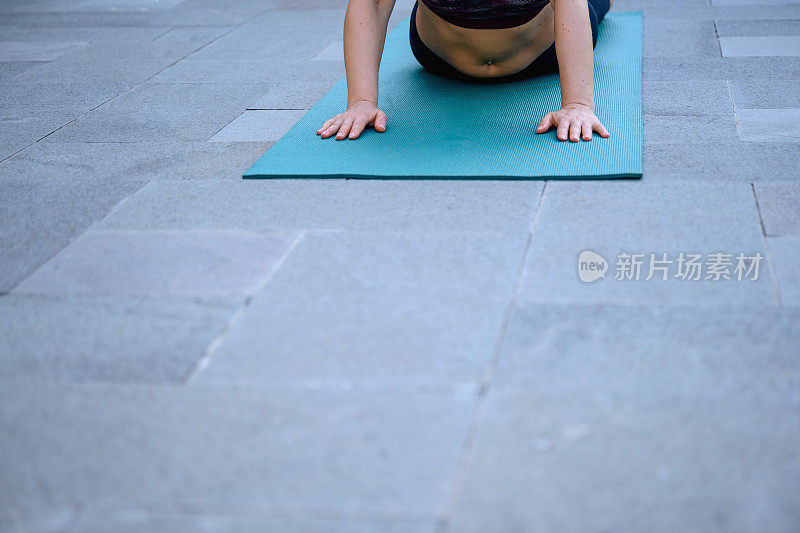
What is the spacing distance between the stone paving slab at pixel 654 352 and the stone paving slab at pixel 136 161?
1.22m

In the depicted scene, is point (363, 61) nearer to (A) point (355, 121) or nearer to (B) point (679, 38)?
(A) point (355, 121)

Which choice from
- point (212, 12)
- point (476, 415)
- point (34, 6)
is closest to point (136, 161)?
point (476, 415)

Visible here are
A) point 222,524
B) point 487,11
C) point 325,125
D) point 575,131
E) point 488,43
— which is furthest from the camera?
point 488,43

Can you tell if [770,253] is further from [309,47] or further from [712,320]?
[309,47]

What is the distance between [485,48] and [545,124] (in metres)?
0.57

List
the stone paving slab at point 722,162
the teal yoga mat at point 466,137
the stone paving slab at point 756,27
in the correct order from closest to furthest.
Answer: the stone paving slab at point 722,162
the teal yoga mat at point 466,137
the stone paving slab at point 756,27

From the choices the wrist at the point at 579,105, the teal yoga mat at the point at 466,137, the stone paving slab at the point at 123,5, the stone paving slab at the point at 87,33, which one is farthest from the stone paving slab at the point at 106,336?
the stone paving slab at the point at 123,5

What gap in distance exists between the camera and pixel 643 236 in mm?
1857

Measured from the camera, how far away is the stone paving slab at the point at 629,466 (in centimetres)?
109

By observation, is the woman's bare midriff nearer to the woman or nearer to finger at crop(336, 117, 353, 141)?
the woman

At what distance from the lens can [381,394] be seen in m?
1.36

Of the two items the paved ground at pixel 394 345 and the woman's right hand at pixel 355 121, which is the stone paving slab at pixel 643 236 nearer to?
the paved ground at pixel 394 345

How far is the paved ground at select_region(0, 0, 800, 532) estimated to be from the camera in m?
1.15

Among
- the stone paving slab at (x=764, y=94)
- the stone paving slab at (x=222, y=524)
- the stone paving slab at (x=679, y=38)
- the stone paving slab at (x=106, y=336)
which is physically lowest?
the stone paving slab at (x=679, y=38)
